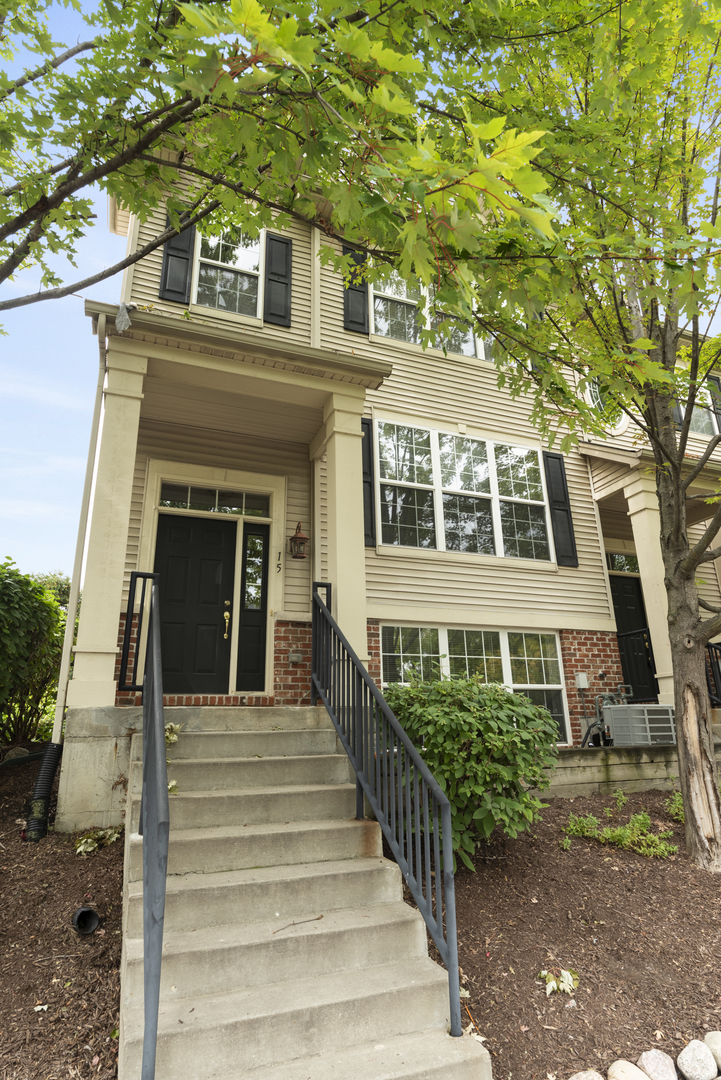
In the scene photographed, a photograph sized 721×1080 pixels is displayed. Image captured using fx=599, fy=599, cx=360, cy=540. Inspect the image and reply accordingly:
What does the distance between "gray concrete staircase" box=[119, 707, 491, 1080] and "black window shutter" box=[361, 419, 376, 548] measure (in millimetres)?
3475

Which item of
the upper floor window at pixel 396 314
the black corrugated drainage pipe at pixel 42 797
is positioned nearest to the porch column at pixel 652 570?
the upper floor window at pixel 396 314

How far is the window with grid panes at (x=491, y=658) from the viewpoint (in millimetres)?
6832

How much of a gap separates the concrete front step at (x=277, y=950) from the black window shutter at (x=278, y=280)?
20.3 ft

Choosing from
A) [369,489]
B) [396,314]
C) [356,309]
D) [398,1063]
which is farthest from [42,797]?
[396,314]

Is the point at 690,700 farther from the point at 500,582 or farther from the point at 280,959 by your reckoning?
the point at 280,959

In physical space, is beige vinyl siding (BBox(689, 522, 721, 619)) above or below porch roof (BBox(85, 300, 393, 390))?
below

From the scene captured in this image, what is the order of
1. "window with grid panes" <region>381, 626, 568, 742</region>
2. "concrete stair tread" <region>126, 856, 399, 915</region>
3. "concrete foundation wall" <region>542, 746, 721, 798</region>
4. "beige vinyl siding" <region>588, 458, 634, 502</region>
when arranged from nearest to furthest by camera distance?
"concrete stair tread" <region>126, 856, 399, 915</region> → "concrete foundation wall" <region>542, 746, 721, 798</region> → "window with grid panes" <region>381, 626, 568, 742</region> → "beige vinyl siding" <region>588, 458, 634, 502</region>

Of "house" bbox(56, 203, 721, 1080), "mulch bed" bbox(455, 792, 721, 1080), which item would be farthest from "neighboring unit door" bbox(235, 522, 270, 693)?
"mulch bed" bbox(455, 792, 721, 1080)

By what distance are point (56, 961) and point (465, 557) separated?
5.65 m

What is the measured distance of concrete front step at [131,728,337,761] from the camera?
3836 mm

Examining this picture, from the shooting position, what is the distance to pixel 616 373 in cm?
372

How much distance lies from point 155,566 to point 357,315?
159 inches

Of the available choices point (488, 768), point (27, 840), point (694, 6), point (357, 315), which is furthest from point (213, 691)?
point (694, 6)

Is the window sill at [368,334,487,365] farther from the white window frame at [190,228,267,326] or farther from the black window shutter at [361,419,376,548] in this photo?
the white window frame at [190,228,267,326]
